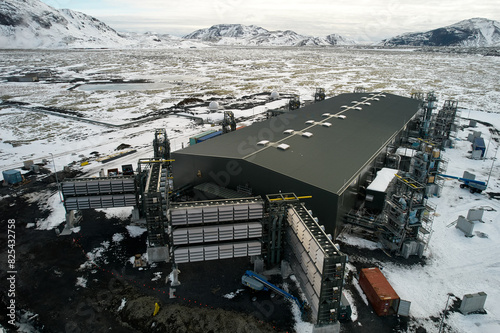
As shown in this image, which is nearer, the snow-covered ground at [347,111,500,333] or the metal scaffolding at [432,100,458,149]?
the snow-covered ground at [347,111,500,333]

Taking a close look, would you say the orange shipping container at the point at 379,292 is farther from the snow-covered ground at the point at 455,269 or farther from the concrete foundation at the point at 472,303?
the concrete foundation at the point at 472,303

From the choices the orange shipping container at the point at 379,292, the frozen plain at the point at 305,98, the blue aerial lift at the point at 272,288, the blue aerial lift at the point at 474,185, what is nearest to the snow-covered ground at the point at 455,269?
the frozen plain at the point at 305,98

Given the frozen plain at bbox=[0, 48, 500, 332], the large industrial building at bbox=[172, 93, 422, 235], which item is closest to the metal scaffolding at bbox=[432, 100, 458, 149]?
the frozen plain at bbox=[0, 48, 500, 332]

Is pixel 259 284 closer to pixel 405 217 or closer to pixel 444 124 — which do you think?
pixel 405 217

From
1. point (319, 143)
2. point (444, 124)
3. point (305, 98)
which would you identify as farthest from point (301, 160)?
point (305, 98)

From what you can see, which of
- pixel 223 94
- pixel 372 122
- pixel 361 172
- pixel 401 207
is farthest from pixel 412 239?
pixel 223 94

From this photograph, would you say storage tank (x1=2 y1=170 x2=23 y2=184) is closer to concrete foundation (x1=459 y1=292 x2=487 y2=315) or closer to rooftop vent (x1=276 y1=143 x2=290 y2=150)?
rooftop vent (x1=276 y1=143 x2=290 y2=150)
